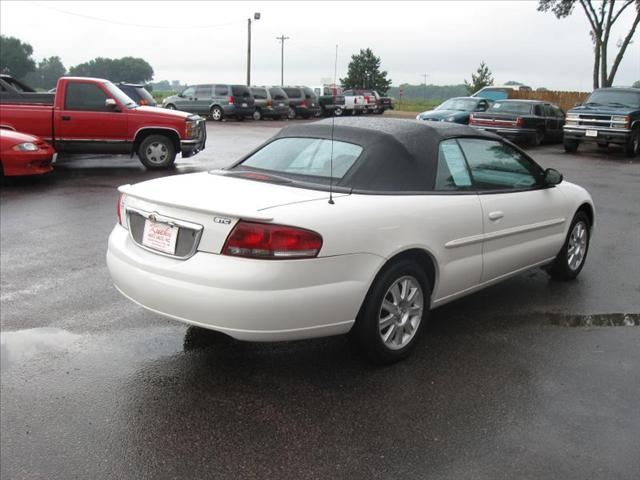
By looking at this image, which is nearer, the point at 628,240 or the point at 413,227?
the point at 413,227

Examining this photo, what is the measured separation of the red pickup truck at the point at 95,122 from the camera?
1260 centimetres

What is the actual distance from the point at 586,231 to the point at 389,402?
3.47 meters

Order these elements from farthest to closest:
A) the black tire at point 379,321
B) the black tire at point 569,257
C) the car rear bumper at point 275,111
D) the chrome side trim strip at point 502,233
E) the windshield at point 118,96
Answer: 1. the car rear bumper at point 275,111
2. the windshield at point 118,96
3. the black tire at point 569,257
4. the chrome side trim strip at point 502,233
5. the black tire at point 379,321

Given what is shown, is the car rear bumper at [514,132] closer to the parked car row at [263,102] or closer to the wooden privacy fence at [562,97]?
the parked car row at [263,102]

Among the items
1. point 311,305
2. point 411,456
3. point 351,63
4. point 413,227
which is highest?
point 351,63

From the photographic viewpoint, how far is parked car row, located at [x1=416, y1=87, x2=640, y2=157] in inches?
719

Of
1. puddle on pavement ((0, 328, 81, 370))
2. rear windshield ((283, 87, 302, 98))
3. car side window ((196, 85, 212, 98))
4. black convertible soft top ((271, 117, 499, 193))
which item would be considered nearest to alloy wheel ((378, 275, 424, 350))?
black convertible soft top ((271, 117, 499, 193))

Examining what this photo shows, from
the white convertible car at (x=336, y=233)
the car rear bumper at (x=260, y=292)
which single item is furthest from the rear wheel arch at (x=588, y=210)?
the car rear bumper at (x=260, y=292)

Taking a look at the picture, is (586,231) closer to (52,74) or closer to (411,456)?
(411,456)

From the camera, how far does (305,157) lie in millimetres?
4559

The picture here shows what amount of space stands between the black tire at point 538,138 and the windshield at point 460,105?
10.5 ft

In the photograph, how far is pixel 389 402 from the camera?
3.64m

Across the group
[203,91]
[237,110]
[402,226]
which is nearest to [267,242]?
[402,226]

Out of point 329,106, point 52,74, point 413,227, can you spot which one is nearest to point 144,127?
point 413,227
